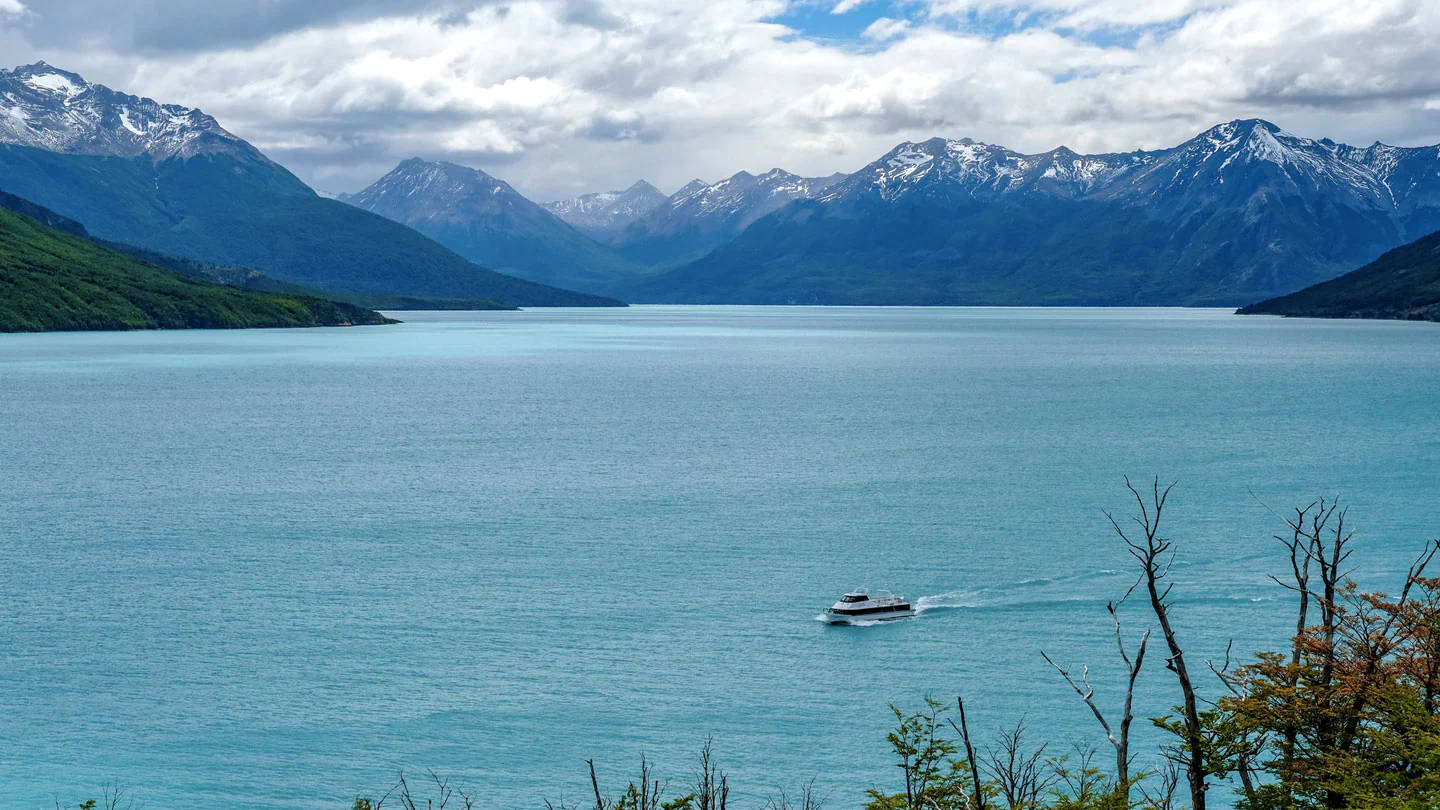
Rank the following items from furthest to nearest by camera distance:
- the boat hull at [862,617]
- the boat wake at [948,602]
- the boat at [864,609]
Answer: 1. the boat wake at [948,602]
2. the boat at [864,609]
3. the boat hull at [862,617]

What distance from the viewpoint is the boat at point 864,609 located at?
58.3 meters

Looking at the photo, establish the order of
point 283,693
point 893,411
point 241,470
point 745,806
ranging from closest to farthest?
point 745,806, point 283,693, point 241,470, point 893,411

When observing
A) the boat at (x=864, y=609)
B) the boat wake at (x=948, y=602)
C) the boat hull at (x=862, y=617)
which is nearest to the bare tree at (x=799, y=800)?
the boat hull at (x=862, y=617)

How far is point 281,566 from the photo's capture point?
6844 cm

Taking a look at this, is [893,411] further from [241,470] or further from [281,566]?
[281,566]

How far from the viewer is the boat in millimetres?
58312

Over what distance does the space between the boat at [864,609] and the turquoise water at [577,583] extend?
33.1 inches

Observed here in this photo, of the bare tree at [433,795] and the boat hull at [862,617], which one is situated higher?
the boat hull at [862,617]

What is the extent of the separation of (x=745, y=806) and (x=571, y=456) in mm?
71257

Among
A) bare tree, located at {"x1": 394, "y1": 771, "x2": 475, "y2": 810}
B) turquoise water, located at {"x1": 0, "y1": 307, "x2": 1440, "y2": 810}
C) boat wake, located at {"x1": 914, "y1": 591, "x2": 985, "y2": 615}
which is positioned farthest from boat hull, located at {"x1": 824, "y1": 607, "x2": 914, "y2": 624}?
bare tree, located at {"x1": 394, "y1": 771, "x2": 475, "y2": 810}

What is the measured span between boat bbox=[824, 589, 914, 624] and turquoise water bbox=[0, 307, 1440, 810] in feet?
2.75

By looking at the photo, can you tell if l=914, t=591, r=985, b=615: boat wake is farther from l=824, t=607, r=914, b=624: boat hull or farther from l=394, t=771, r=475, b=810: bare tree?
l=394, t=771, r=475, b=810: bare tree

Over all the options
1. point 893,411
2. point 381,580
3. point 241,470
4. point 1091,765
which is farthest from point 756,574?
point 893,411

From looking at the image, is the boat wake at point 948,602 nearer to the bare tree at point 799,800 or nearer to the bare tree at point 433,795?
the bare tree at point 799,800
